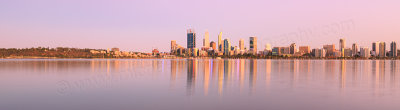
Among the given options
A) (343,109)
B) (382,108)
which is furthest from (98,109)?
(382,108)

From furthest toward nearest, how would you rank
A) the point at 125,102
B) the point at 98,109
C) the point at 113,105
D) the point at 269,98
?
the point at 269,98 → the point at 125,102 → the point at 113,105 → the point at 98,109

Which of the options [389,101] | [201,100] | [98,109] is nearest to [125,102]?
[98,109]

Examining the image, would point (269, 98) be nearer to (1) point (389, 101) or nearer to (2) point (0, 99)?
(1) point (389, 101)

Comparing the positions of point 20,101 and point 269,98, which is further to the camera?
point 269,98

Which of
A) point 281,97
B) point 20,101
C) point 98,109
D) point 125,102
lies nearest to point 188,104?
point 125,102

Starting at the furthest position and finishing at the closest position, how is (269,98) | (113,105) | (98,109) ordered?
(269,98) → (113,105) → (98,109)

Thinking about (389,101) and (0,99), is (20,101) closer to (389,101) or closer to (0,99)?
(0,99)

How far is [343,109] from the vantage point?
48.4 feet

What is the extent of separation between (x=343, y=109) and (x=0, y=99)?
20663 millimetres

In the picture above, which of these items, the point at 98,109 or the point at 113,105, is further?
the point at 113,105

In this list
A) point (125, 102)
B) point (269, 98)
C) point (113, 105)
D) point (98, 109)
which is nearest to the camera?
point (98, 109)

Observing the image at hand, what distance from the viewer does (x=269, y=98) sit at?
59.9 ft

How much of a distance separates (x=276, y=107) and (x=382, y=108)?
5919 mm

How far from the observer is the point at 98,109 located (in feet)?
46.6
